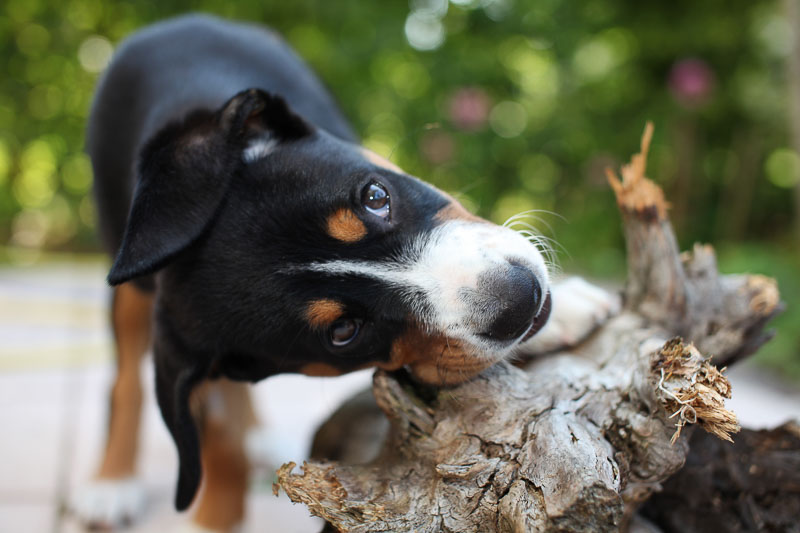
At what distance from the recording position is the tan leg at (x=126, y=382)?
2.88 m

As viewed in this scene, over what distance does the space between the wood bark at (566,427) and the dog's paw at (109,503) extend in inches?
50.9

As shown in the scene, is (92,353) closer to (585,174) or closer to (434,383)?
(434,383)

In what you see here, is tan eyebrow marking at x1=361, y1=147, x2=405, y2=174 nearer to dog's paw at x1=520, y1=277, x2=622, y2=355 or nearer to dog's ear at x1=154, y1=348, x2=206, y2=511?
dog's paw at x1=520, y1=277, x2=622, y2=355

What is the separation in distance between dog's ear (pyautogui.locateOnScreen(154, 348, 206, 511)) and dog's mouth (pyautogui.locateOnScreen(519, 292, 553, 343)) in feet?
2.96

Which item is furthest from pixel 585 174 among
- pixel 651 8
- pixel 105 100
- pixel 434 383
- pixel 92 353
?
pixel 434 383

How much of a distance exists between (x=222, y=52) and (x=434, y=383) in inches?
70.7

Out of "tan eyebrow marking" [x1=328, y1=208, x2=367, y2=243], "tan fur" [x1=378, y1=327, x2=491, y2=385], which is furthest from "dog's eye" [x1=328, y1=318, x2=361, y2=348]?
"tan eyebrow marking" [x1=328, y1=208, x2=367, y2=243]

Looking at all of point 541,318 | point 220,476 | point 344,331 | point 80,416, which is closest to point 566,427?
point 541,318

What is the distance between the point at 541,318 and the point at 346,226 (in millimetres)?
584

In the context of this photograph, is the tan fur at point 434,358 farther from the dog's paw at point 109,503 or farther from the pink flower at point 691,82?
the pink flower at point 691,82

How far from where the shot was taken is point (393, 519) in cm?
162

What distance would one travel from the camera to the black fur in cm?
192

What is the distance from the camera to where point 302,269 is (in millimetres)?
1920

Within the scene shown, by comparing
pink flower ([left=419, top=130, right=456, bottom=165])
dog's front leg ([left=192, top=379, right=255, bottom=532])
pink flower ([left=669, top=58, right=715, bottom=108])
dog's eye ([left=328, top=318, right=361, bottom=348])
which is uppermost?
pink flower ([left=669, top=58, right=715, bottom=108])
